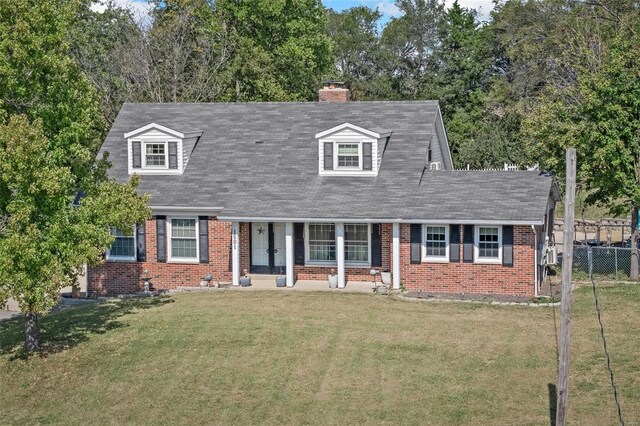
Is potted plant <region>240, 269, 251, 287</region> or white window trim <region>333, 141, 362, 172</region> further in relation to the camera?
white window trim <region>333, 141, 362, 172</region>

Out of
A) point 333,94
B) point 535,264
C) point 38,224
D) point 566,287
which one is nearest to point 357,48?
point 333,94

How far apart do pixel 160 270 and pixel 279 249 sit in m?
4.22

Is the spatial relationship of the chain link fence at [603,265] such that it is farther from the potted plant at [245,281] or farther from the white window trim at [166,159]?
the white window trim at [166,159]

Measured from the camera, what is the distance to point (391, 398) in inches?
803

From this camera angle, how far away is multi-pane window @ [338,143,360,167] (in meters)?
32.8

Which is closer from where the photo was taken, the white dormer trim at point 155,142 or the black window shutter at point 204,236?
the black window shutter at point 204,236

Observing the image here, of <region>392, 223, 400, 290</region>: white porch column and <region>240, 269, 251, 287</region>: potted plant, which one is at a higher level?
<region>392, 223, 400, 290</region>: white porch column

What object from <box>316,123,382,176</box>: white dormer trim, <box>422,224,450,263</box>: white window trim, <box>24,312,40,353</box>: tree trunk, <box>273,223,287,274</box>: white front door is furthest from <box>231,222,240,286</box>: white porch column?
<box>24,312,40,353</box>: tree trunk

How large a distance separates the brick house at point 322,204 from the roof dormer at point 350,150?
0.15 ft

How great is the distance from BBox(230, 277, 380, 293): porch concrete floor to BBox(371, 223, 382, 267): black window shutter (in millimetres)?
776

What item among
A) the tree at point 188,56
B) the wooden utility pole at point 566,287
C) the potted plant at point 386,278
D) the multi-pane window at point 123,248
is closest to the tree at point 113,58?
the tree at point 188,56

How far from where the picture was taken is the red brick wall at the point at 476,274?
29062mm

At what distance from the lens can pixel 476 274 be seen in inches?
1164

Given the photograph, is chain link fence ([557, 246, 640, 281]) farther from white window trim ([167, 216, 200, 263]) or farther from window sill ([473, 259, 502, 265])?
white window trim ([167, 216, 200, 263])
